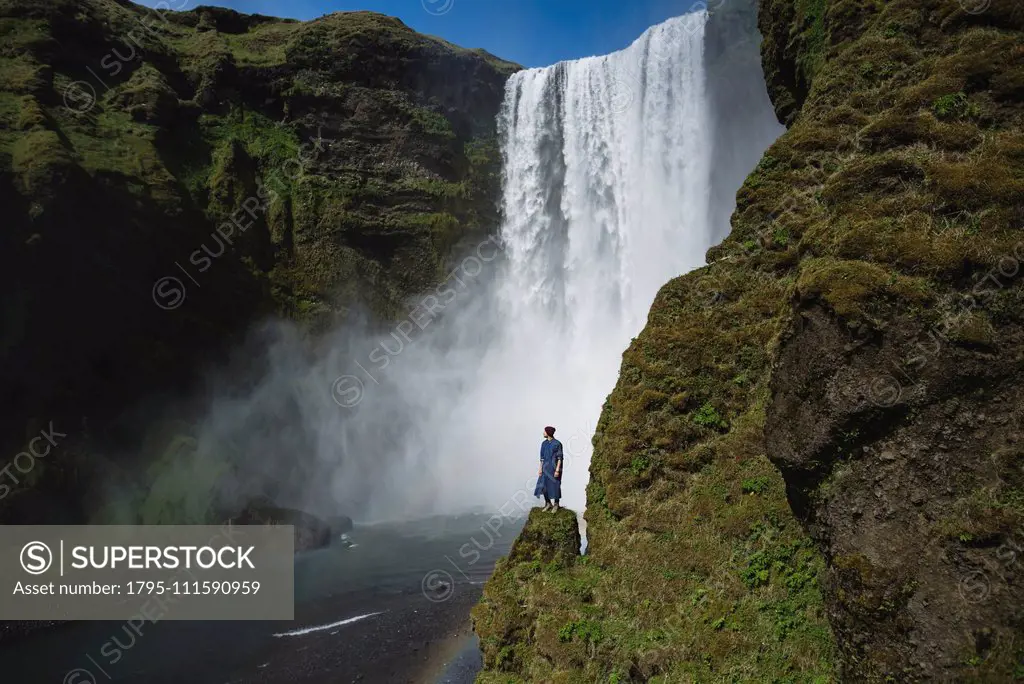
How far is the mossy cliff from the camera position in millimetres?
6102

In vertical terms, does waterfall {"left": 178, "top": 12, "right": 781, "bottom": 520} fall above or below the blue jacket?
above

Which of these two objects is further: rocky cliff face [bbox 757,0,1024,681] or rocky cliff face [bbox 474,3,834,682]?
rocky cliff face [bbox 474,3,834,682]

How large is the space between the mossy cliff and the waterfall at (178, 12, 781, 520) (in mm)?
22782

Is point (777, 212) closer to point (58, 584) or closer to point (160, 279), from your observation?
point (58, 584)

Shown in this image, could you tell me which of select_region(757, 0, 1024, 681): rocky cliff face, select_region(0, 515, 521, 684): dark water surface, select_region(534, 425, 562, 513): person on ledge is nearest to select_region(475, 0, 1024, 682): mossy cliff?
select_region(757, 0, 1024, 681): rocky cliff face

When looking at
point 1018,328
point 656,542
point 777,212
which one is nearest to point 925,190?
point 1018,328

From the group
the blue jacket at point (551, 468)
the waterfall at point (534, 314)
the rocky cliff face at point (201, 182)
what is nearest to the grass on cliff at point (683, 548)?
the blue jacket at point (551, 468)

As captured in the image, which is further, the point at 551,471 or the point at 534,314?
the point at 534,314

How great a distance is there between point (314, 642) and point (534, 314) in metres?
30.1

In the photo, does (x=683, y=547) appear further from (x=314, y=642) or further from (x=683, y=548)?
(x=314, y=642)

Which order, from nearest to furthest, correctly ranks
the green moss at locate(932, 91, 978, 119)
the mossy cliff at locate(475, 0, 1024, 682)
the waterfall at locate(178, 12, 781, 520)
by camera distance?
the mossy cliff at locate(475, 0, 1024, 682)
the green moss at locate(932, 91, 978, 119)
the waterfall at locate(178, 12, 781, 520)

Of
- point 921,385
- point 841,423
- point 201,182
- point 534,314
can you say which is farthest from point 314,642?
point 534,314

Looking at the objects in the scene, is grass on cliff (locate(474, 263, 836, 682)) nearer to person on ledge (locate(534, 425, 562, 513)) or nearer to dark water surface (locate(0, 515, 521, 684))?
person on ledge (locate(534, 425, 562, 513))

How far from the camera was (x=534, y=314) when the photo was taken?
45.9 meters
